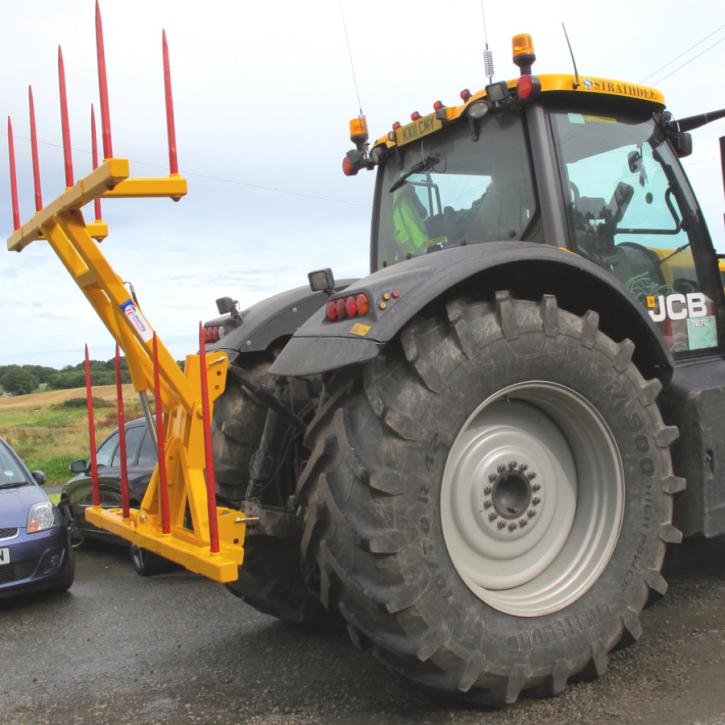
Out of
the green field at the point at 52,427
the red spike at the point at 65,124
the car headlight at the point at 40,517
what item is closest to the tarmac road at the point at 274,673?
the car headlight at the point at 40,517

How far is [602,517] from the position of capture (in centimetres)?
345

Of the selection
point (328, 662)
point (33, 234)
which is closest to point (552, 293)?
point (328, 662)

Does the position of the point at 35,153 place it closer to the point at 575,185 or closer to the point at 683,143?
the point at 575,185

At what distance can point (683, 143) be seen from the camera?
14.1 feet

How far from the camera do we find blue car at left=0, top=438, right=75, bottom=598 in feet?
20.3

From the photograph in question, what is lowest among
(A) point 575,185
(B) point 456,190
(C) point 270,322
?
(C) point 270,322

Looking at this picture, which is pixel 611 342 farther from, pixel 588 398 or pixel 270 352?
pixel 270 352

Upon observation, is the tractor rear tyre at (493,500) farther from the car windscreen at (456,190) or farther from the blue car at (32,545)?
the blue car at (32,545)

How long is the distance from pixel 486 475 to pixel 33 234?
2.17 metres

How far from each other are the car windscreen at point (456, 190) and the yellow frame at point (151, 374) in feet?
4.76

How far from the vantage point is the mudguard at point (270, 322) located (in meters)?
4.26

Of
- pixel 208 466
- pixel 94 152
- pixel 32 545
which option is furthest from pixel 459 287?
pixel 32 545

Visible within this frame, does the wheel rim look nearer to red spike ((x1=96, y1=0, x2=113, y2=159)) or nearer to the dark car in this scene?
red spike ((x1=96, y1=0, x2=113, y2=159))

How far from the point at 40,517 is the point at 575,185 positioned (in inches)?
191
